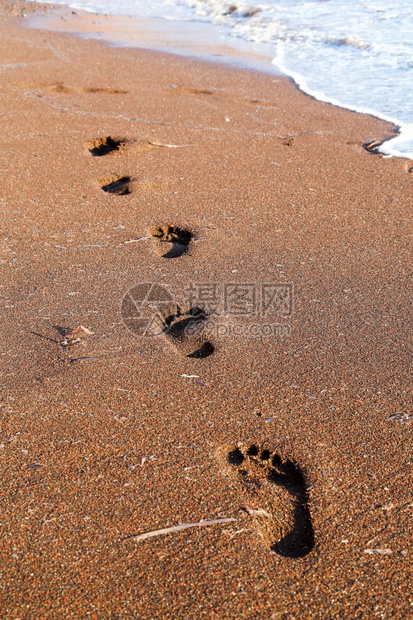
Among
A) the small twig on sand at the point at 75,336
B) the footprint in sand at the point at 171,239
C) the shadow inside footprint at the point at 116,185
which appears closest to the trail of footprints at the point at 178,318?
the footprint in sand at the point at 171,239

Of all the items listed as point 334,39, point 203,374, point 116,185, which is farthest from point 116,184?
point 334,39

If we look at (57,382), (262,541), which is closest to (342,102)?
(57,382)

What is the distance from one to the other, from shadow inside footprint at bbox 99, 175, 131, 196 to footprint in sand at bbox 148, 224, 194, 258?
1.99 feet

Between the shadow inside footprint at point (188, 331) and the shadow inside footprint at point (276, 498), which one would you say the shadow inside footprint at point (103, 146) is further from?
the shadow inside footprint at point (276, 498)

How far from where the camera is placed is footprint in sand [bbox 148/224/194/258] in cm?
339

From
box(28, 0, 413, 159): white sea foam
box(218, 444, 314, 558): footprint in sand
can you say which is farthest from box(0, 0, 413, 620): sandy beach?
box(28, 0, 413, 159): white sea foam

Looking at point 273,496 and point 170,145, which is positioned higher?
point 170,145

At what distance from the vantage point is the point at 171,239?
3.52m

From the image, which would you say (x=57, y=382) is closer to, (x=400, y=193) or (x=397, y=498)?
(x=397, y=498)

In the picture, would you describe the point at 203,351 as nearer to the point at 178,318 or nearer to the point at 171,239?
the point at 178,318

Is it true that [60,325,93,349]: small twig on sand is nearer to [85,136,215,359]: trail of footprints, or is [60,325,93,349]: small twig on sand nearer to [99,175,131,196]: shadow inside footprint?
[85,136,215,359]: trail of footprints

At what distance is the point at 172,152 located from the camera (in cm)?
456

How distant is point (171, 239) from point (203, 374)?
1.24 metres

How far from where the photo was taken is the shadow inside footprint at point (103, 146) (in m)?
4.62
